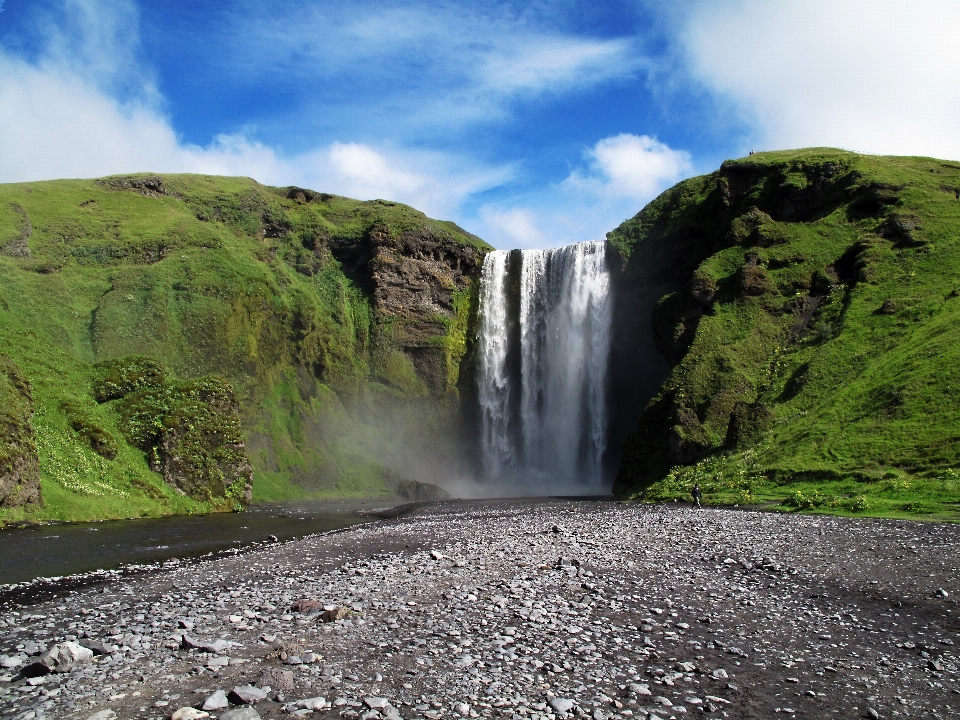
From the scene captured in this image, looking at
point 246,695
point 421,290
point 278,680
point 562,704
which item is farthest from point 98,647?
point 421,290

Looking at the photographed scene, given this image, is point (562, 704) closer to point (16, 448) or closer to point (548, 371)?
point (16, 448)

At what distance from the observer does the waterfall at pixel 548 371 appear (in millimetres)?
65000

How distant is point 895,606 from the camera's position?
11.5m

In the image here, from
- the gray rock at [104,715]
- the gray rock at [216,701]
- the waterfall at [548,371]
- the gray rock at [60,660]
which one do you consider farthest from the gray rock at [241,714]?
the waterfall at [548,371]

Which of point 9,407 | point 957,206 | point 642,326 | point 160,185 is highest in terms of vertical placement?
point 160,185

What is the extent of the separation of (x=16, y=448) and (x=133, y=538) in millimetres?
7991

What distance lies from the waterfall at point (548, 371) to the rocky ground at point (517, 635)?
47.1 meters

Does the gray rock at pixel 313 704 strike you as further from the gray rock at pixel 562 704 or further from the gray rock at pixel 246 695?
the gray rock at pixel 562 704

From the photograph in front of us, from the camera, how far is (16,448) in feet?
86.3

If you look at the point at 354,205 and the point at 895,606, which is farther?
the point at 354,205

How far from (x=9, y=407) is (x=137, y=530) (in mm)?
8858

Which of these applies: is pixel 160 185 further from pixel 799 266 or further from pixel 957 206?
pixel 957 206

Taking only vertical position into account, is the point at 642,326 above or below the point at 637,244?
below

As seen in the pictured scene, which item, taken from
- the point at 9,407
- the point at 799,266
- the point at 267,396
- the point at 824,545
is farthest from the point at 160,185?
the point at 824,545
